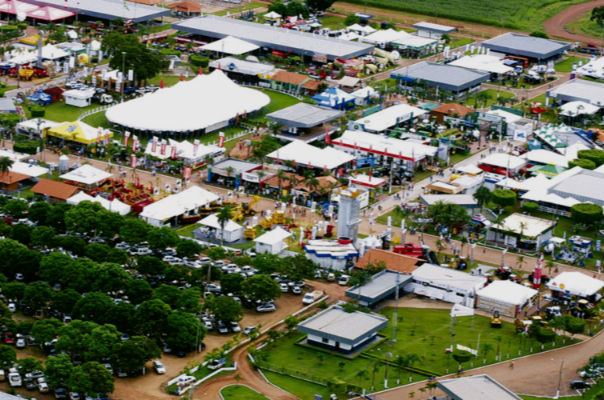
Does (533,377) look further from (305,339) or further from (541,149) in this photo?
(541,149)

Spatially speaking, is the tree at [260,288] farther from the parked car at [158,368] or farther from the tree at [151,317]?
the parked car at [158,368]

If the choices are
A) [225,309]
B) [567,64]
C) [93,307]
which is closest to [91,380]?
[93,307]

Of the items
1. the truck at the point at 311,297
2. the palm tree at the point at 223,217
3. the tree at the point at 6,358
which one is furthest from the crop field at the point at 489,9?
the tree at the point at 6,358

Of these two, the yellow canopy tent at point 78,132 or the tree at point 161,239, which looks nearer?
the tree at point 161,239

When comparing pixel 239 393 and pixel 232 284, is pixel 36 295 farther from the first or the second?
pixel 239 393

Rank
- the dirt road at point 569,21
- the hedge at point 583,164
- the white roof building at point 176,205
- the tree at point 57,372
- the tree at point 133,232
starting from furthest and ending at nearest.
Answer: the dirt road at point 569,21
the hedge at point 583,164
the white roof building at point 176,205
the tree at point 133,232
the tree at point 57,372

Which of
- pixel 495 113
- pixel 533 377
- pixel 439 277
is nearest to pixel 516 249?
pixel 439 277

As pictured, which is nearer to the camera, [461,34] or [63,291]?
[63,291]
